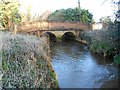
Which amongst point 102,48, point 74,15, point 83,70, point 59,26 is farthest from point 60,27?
point 83,70

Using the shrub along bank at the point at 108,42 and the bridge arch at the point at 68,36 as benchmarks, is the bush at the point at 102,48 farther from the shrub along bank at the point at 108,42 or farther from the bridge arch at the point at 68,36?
the bridge arch at the point at 68,36

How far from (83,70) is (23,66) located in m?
5.39

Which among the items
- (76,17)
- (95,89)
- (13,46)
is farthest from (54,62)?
(76,17)

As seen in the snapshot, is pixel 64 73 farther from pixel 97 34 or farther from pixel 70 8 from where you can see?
pixel 70 8

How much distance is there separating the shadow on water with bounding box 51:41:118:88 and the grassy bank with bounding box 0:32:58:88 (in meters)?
2.02

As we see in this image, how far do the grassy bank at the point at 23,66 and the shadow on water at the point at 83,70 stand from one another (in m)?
2.02

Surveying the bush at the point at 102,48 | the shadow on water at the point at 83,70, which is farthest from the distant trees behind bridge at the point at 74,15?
the shadow on water at the point at 83,70

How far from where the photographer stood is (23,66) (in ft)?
22.6

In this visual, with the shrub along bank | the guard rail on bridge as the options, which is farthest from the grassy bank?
the guard rail on bridge

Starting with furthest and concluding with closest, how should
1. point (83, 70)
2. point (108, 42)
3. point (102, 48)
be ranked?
1. point (102, 48)
2. point (108, 42)
3. point (83, 70)

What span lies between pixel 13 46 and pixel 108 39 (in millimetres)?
7168

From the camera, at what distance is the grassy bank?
6336 millimetres

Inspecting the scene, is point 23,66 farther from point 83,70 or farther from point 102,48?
point 102,48

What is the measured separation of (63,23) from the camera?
915 inches
